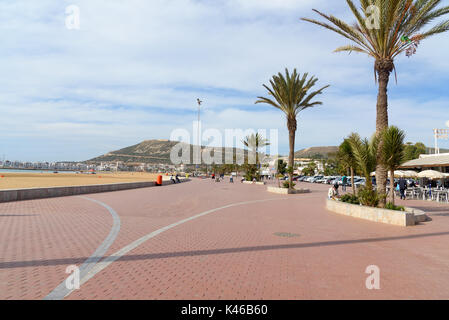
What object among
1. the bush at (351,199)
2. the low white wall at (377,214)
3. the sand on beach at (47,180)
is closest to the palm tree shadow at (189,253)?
the low white wall at (377,214)

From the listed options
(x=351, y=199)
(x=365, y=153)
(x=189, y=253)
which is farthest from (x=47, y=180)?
(x=189, y=253)

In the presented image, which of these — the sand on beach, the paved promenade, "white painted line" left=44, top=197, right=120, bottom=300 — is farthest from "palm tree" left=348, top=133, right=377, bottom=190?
the sand on beach

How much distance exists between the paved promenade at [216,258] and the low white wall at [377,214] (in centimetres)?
55

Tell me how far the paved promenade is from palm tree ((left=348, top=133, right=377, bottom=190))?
8.68ft

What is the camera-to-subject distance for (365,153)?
39.7ft

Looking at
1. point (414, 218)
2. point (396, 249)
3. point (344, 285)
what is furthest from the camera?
point (414, 218)

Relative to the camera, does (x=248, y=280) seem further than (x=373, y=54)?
No

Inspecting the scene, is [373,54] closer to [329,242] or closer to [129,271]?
[329,242]

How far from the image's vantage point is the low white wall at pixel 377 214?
988cm

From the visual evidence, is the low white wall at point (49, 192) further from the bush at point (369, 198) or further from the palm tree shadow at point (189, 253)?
the bush at point (369, 198)

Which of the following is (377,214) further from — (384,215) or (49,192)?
(49,192)

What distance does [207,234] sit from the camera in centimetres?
789
